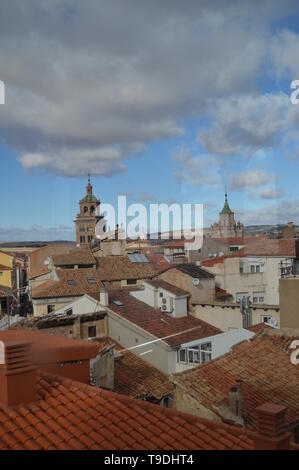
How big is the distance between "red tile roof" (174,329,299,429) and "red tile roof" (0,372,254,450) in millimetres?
2354

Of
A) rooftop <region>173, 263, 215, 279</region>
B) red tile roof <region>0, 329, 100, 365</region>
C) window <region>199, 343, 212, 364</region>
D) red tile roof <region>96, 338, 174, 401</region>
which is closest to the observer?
red tile roof <region>0, 329, 100, 365</region>

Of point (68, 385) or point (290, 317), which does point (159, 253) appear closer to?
point (290, 317)

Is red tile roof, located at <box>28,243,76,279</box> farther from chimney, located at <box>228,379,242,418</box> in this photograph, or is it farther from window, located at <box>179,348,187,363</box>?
chimney, located at <box>228,379,242,418</box>

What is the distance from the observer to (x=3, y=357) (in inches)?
88.2

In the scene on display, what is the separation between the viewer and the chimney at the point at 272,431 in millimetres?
1953

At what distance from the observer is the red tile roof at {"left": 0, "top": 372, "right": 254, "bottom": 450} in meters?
1.99

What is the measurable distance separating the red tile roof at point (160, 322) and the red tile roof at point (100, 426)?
5.72m

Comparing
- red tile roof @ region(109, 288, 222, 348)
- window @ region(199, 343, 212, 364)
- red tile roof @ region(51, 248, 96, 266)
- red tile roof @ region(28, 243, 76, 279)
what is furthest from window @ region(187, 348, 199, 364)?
red tile roof @ region(28, 243, 76, 279)

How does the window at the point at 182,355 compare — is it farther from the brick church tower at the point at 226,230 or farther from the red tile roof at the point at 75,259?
the brick church tower at the point at 226,230

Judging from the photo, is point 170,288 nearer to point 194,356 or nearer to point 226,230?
point 194,356

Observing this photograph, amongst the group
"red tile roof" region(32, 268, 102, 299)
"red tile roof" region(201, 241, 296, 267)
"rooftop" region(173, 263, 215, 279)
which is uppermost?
"red tile roof" region(201, 241, 296, 267)

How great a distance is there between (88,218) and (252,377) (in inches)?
335
